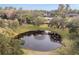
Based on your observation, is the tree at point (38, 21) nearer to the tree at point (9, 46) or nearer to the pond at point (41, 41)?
the pond at point (41, 41)

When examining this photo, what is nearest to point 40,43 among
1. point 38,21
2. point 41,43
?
point 41,43

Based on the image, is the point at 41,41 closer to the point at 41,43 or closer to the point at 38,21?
the point at 41,43

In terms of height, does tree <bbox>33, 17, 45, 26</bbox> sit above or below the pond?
above

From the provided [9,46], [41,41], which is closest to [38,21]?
[41,41]

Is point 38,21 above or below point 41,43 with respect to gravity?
above

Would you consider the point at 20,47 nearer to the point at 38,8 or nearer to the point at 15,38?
the point at 15,38

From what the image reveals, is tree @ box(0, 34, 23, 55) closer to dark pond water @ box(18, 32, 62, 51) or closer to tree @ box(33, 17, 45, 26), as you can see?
dark pond water @ box(18, 32, 62, 51)

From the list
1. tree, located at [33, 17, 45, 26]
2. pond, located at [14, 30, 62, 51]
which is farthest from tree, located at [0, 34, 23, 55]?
tree, located at [33, 17, 45, 26]

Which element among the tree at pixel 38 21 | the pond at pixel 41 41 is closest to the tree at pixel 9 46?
the pond at pixel 41 41
